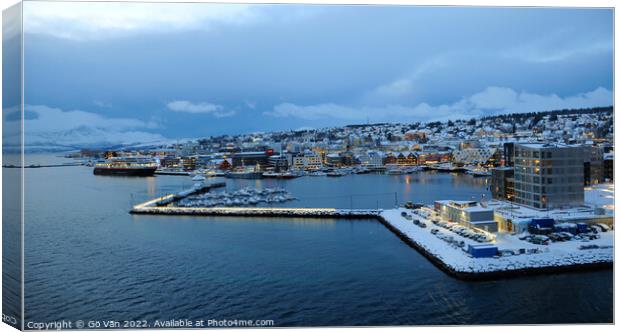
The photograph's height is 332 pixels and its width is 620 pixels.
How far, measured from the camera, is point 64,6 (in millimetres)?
3180

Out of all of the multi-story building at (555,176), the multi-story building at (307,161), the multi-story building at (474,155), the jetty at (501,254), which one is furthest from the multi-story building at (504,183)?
the multi-story building at (307,161)

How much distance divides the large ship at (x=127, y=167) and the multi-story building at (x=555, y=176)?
11048 mm

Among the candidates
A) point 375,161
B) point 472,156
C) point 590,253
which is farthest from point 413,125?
point 590,253

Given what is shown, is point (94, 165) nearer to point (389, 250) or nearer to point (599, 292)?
point (389, 250)

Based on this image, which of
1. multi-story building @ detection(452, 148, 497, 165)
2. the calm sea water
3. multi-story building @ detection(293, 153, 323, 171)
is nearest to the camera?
the calm sea water

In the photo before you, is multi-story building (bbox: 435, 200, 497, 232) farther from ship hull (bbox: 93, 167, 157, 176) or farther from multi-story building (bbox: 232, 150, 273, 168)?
ship hull (bbox: 93, 167, 157, 176)

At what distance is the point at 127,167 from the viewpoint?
50.6 ft

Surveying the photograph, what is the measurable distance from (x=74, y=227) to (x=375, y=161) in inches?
411

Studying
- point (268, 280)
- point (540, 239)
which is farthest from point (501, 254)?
point (268, 280)

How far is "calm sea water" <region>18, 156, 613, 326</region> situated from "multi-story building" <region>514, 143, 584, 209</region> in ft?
5.66

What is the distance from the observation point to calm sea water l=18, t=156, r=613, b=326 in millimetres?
3369

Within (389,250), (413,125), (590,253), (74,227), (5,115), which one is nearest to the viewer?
(5,115)

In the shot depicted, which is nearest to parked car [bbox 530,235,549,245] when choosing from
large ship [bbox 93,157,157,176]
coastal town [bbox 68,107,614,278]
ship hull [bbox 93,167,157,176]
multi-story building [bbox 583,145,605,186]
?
coastal town [bbox 68,107,614,278]

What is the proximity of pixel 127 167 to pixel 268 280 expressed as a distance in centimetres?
1246
